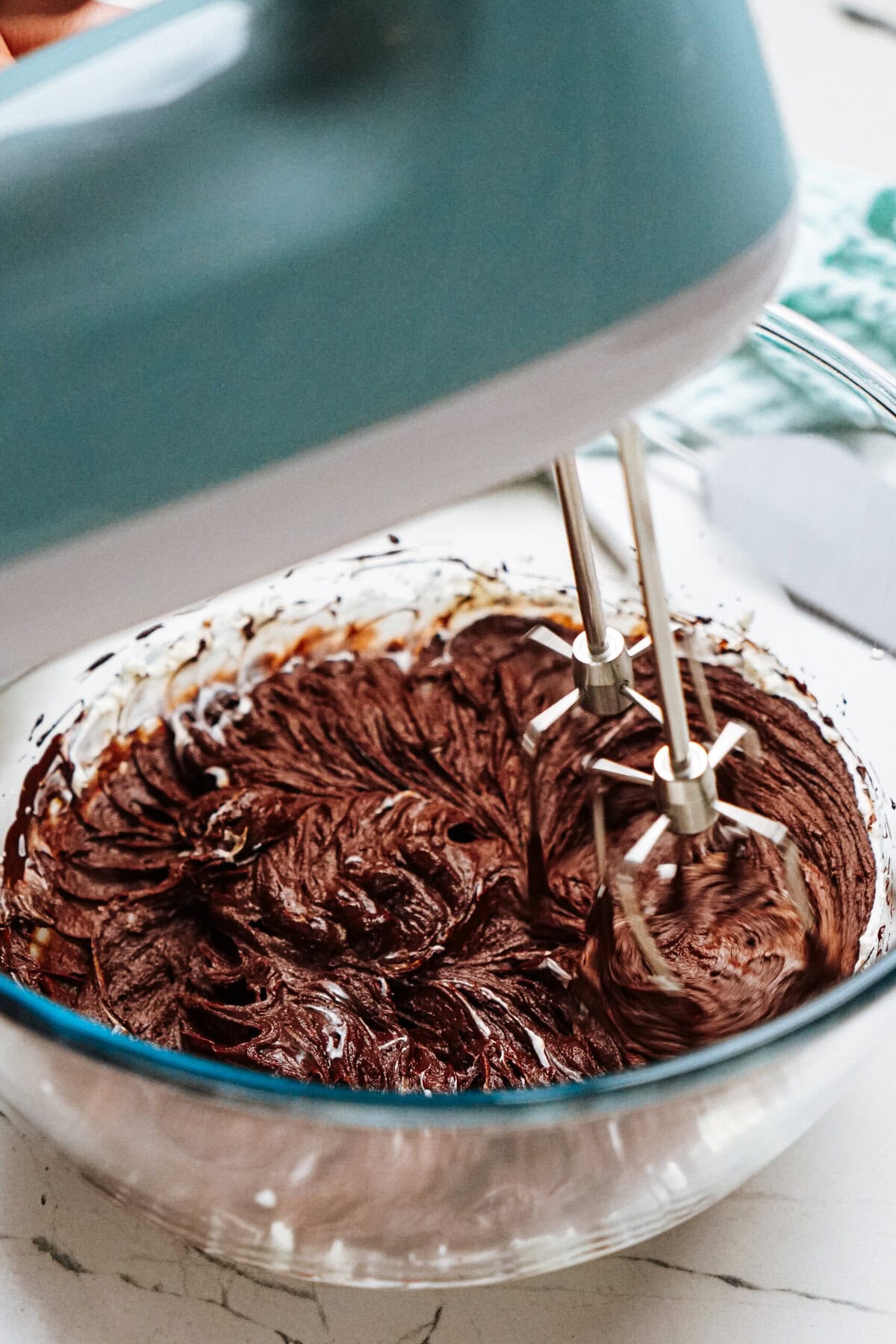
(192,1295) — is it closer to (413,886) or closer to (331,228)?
(413,886)

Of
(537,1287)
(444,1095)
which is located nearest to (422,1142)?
(444,1095)

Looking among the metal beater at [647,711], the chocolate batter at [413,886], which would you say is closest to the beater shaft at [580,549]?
the metal beater at [647,711]

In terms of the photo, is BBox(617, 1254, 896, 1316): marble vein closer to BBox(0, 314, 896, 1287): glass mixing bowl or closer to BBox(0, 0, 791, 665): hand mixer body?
BBox(0, 314, 896, 1287): glass mixing bowl

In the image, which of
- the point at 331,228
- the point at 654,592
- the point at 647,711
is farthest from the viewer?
the point at 647,711

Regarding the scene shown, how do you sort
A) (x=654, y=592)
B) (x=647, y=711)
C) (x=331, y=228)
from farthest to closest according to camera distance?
(x=647, y=711), (x=654, y=592), (x=331, y=228)

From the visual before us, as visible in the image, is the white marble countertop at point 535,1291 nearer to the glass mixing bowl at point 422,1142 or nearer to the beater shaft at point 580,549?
the glass mixing bowl at point 422,1142

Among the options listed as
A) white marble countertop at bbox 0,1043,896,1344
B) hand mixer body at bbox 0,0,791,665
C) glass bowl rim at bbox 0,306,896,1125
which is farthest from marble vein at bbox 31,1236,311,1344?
hand mixer body at bbox 0,0,791,665
